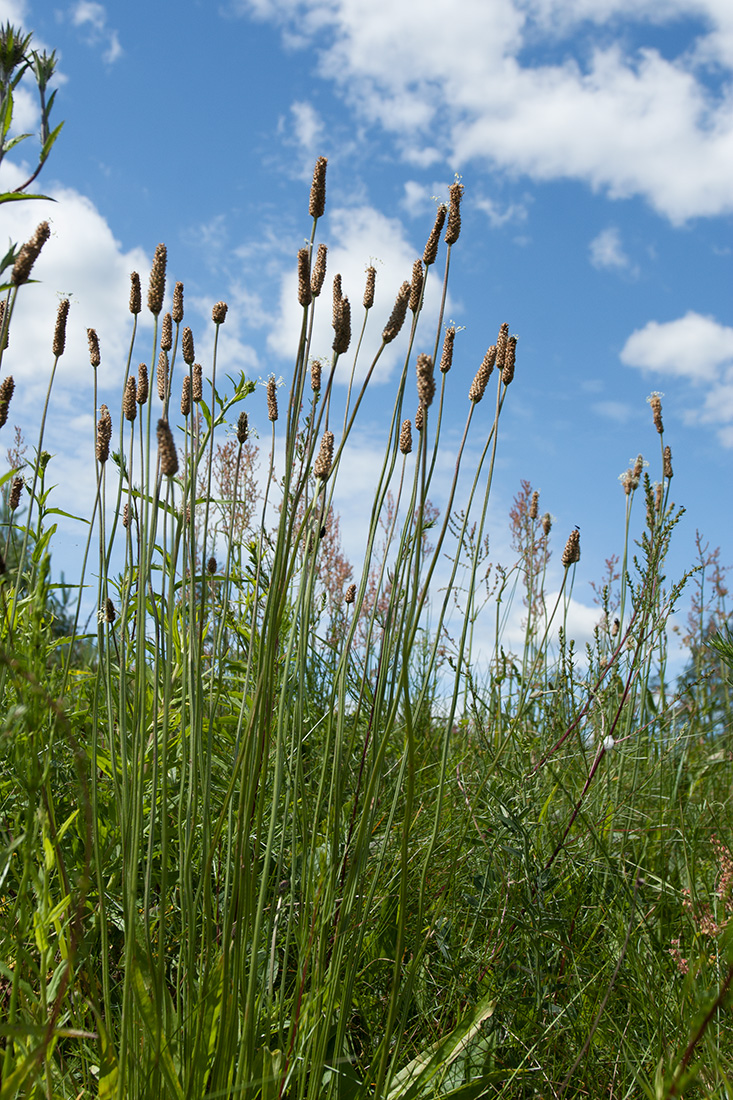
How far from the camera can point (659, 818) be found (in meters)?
2.37

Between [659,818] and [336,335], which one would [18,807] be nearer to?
[336,335]

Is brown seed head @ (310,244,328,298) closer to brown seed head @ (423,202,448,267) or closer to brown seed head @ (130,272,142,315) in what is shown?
brown seed head @ (423,202,448,267)

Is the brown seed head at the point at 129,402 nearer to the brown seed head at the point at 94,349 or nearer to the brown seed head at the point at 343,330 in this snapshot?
the brown seed head at the point at 94,349

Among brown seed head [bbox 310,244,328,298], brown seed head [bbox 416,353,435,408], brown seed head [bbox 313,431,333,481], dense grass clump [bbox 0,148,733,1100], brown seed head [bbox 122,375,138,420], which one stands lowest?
dense grass clump [bbox 0,148,733,1100]

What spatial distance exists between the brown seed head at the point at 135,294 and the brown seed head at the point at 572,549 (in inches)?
40.2

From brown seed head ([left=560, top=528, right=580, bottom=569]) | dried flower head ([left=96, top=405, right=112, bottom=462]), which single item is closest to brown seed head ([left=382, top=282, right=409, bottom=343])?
dried flower head ([left=96, top=405, right=112, bottom=462])

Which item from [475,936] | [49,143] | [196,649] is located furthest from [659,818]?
[49,143]

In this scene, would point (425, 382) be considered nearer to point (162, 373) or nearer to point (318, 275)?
point (318, 275)

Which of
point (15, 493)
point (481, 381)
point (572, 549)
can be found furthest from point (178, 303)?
point (572, 549)

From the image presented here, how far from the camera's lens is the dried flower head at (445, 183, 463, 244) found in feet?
3.96

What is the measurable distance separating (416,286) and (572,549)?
2.62ft

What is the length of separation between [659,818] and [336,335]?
6.34 feet

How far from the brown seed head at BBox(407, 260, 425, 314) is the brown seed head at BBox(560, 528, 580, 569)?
77cm

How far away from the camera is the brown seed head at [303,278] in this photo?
98cm
